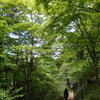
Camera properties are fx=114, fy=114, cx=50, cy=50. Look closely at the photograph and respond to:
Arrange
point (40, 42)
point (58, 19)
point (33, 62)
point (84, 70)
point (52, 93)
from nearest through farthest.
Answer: point (58, 19) → point (84, 70) → point (40, 42) → point (33, 62) → point (52, 93)

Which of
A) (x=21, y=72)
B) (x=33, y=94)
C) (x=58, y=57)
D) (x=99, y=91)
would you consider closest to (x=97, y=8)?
(x=99, y=91)

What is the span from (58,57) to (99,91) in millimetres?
4900

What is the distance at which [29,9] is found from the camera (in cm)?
1193

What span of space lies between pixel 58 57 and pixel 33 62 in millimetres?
2825

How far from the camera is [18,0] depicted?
10.9 m

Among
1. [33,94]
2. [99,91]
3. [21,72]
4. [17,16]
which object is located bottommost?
[33,94]

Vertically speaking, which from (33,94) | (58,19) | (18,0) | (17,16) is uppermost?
(18,0)

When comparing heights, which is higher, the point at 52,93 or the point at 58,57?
the point at 58,57

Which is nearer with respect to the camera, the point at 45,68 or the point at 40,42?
the point at 40,42

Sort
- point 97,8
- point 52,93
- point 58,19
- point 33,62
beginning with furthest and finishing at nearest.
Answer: point 52,93 → point 33,62 → point 58,19 → point 97,8

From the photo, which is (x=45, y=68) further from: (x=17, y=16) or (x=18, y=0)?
(x=18, y=0)

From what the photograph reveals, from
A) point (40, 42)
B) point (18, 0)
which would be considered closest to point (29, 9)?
point (18, 0)

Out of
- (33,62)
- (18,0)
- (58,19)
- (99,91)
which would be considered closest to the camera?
(58,19)

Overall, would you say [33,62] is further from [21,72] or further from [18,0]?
[18,0]
